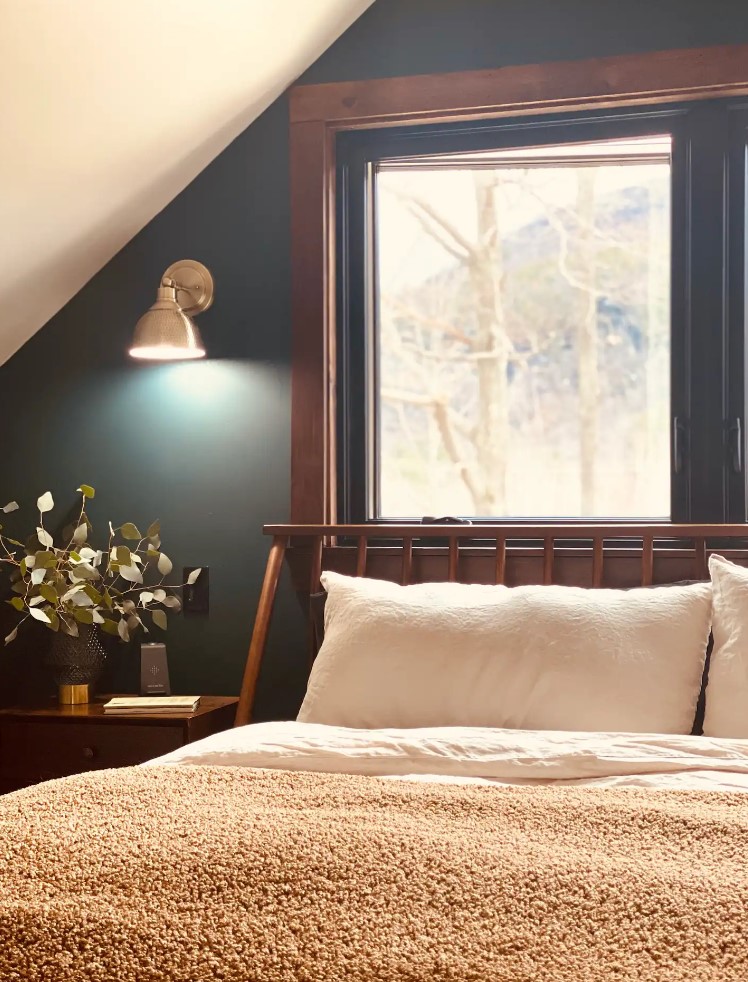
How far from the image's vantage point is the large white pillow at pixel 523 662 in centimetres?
198

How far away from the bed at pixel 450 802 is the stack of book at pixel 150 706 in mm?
141

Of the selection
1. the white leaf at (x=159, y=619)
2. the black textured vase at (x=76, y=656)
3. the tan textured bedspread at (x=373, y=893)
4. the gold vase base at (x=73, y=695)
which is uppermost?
the white leaf at (x=159, y=619)

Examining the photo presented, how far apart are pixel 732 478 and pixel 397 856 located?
1.69 m

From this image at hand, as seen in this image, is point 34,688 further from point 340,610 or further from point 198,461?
point 340,610

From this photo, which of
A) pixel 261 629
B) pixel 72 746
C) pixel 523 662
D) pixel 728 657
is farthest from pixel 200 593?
pixel 728 657

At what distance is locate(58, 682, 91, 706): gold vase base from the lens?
2.62 m

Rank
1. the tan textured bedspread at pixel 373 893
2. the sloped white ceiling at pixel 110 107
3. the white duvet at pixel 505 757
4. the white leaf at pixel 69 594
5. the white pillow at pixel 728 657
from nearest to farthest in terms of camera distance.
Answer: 1. the tan textured bedspread at pixel 373 893
2. the white duvet at pixel 505 757
3. the white pillow at pixel 728 657
4. the sloped white ceiling at pixel 110 107
5. the white leaf at pixel 69 594

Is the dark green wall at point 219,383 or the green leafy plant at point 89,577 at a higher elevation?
the dark green wall at point 219,383

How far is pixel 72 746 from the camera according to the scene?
2451mm

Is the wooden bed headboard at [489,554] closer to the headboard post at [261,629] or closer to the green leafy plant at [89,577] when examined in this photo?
the headboard post at [261,629]

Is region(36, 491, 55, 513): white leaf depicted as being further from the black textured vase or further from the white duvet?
the white duvet

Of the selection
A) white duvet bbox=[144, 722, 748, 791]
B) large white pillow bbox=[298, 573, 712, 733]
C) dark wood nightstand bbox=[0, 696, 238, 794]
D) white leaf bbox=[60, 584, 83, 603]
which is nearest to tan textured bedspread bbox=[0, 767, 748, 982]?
white duvet bbox=[144, 722, 748, 791]

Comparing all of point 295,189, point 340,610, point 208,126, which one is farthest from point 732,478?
point 208,126

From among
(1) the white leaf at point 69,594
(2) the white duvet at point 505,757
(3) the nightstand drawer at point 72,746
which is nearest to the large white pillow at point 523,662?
(2) the white duvet at point 505,757
